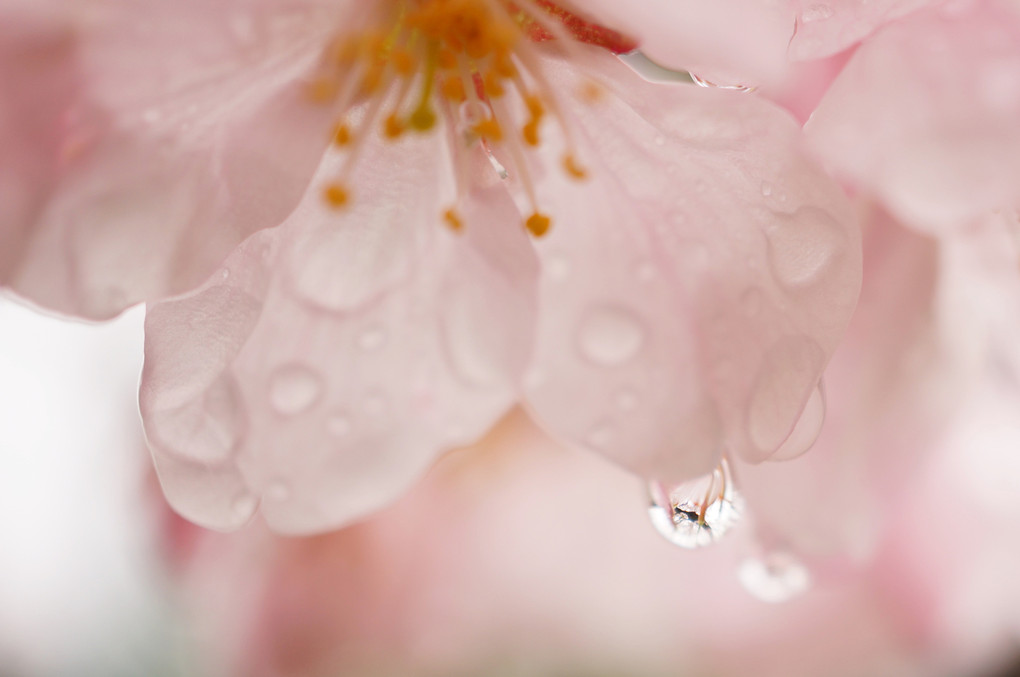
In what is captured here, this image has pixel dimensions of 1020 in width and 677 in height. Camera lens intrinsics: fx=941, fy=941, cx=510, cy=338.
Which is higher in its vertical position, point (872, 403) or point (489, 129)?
point (489, 129)

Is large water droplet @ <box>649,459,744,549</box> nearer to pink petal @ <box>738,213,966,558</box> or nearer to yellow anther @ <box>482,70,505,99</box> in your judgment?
pink petal @ <box>738,213,966,558</box>

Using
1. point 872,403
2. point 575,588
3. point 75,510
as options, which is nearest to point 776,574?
point 872,403

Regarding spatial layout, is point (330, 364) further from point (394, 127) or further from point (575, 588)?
point (575, 588)

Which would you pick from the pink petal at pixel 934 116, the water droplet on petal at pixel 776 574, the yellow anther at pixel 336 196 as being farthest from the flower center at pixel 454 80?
the water droplet on petal at pixel 776 574

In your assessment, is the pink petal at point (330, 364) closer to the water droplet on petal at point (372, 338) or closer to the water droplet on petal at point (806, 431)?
the water droplet on petal at point (372, 338)

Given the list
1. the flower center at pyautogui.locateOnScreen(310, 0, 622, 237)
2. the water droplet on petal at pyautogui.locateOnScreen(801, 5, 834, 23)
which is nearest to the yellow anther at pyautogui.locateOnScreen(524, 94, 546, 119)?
the flower center at pyautogui.locateOnScreen(310, 0, 622, 237)

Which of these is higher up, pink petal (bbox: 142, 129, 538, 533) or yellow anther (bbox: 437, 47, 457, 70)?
yellow anther (bbox: 437, 47, 457, 70)
